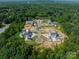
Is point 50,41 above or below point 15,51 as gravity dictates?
below

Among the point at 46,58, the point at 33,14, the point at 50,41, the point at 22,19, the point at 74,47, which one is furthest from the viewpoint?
the point at 33,14

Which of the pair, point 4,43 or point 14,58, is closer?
point 14,58

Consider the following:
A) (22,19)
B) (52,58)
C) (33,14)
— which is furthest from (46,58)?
(33,14)

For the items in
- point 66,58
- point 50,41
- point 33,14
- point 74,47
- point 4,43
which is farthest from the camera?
point 33,14

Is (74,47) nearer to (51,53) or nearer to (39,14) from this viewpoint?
(51,53)

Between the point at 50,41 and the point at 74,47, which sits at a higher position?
the point at 74,47

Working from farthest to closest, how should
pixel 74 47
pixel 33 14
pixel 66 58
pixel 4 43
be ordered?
pixel 33 14 → pixel 4 43 → pixel 74 47 → pixel 66 58

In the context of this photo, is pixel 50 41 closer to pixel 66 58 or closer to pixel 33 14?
pixel 66 58

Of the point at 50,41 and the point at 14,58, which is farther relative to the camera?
the point at 50,41

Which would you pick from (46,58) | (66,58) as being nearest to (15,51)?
(46,58)
